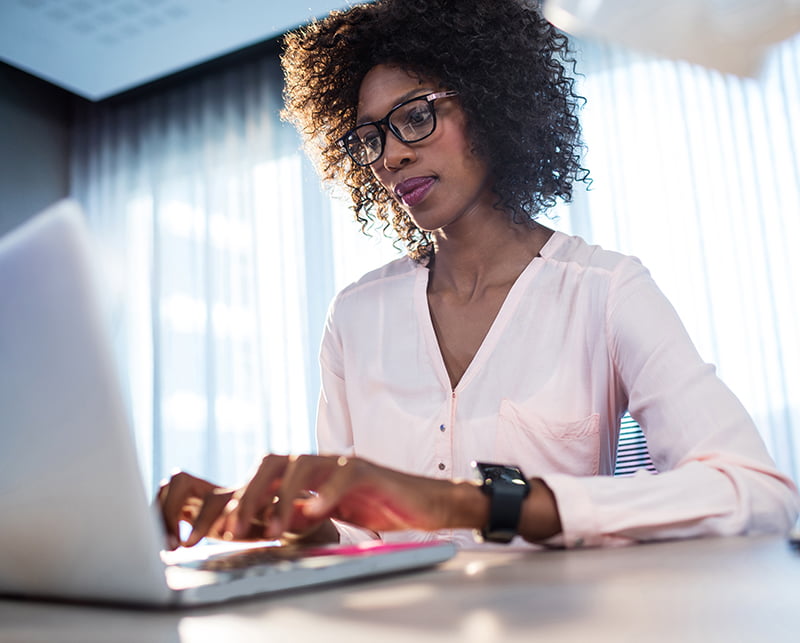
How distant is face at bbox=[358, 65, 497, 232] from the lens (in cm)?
140

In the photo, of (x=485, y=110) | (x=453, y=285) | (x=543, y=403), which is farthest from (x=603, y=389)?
(x=485, y=110)

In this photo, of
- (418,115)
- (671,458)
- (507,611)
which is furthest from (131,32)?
(507,611)

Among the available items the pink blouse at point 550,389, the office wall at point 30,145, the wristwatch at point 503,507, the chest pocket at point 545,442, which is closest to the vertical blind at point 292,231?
the office wall at point 30,145

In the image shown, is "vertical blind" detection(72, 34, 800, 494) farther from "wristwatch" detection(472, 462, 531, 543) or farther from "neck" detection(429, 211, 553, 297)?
"wristwatch" detection(472, 462, 531, 543)

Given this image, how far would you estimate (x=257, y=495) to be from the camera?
690 mm

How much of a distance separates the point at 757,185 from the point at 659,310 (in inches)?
83.1

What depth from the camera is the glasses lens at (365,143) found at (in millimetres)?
1463

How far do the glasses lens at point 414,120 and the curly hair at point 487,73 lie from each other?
3.6 inches

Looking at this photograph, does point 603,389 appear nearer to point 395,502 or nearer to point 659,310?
point 659,310

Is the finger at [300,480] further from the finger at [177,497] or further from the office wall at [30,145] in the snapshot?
the office wall at [30,145]

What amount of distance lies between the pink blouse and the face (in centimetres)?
15

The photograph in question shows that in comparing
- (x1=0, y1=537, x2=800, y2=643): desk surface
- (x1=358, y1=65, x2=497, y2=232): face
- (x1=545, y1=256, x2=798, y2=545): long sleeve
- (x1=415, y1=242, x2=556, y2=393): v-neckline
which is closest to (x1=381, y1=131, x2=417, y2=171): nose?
(x1=358, y1=65, x2=497, y2=232): face

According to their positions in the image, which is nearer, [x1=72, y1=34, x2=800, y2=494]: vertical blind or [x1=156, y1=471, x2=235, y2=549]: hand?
[x1=156, y1=471, x2=235, y2=549]: hand

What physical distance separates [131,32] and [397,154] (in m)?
2.67
